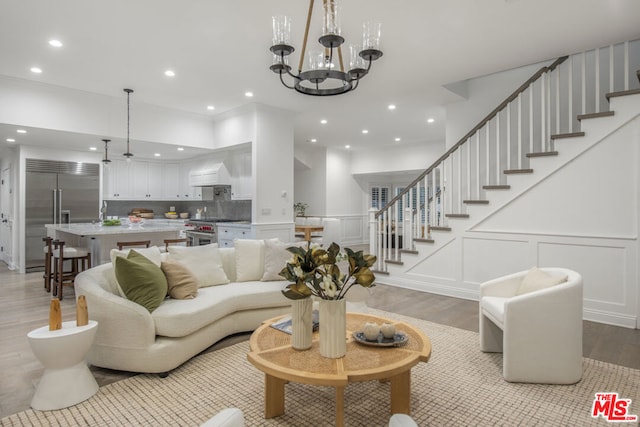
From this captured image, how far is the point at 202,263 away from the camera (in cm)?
381

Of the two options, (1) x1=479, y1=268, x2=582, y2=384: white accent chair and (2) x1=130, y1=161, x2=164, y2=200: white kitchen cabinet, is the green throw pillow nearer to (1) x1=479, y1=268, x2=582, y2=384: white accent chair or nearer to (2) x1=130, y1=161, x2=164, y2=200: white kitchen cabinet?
(1) x1=479, y1=268, x2=582, y2=384: white accent chair

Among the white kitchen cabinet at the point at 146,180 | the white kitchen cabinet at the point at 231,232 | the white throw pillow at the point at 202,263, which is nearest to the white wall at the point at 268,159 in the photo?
the white kitchen cabinet at the point at 231,232

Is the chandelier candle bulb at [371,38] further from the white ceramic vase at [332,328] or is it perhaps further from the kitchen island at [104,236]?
the kitchen island at [104,236]

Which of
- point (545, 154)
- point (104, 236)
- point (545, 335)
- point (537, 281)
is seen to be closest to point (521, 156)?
point (545, 154)

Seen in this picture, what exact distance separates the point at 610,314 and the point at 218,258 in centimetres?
422

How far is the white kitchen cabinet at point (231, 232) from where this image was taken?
6453 millimetres

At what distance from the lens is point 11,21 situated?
3.55 metres

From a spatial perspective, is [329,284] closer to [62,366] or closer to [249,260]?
[62,366]

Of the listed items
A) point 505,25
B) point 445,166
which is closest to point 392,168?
point 445,166

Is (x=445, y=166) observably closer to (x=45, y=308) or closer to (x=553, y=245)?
(x=553, y=245)

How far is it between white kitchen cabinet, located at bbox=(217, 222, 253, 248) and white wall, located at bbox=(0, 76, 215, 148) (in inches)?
64.7

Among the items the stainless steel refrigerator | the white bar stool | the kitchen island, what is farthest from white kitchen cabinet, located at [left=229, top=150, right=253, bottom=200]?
the stainless steel refrigerator

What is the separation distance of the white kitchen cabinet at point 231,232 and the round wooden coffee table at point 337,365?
13.4 ft

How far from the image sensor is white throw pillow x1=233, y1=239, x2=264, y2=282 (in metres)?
4.04
